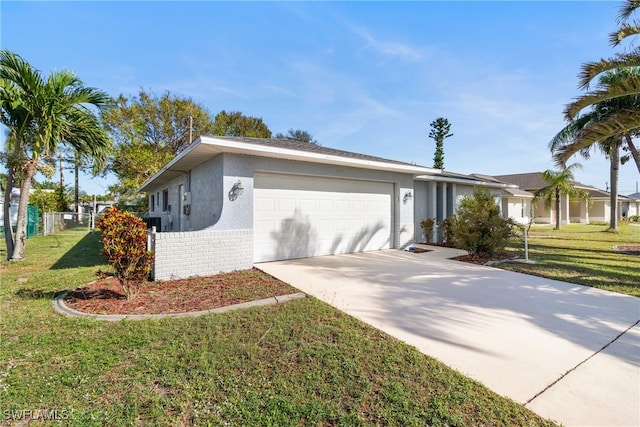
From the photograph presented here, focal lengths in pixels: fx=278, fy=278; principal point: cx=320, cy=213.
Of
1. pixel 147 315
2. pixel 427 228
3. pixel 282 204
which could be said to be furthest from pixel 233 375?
pixel 427 228

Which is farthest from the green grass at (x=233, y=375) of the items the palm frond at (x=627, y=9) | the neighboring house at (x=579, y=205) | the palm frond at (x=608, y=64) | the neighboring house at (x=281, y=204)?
the neighboring house at (x=579, y=205)

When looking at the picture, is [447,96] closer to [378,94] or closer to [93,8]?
[378,94]

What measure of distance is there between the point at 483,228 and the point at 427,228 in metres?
3.20

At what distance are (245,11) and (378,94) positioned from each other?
7.03 metres

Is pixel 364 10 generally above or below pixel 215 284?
above

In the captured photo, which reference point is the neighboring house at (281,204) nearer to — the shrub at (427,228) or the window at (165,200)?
the shrub at (427,228)

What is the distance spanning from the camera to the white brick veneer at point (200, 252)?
18.5ft

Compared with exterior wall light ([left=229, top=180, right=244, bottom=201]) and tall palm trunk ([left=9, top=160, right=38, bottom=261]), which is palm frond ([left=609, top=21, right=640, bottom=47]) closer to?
exterior wall light ([left=229, top=180, right=244, bottom=201])

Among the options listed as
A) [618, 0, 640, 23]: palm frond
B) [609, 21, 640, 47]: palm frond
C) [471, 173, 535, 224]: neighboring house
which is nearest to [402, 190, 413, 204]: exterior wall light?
[609, 21, 640, 47]: palm frond

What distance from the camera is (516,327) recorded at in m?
3.55

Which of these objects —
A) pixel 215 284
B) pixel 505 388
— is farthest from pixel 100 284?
pixel 505 388

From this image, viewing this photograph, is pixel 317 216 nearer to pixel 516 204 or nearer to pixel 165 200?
pixel 165 200

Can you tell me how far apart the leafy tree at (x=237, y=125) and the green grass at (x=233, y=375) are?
1040 inches

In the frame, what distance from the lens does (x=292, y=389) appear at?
2.31 metres
